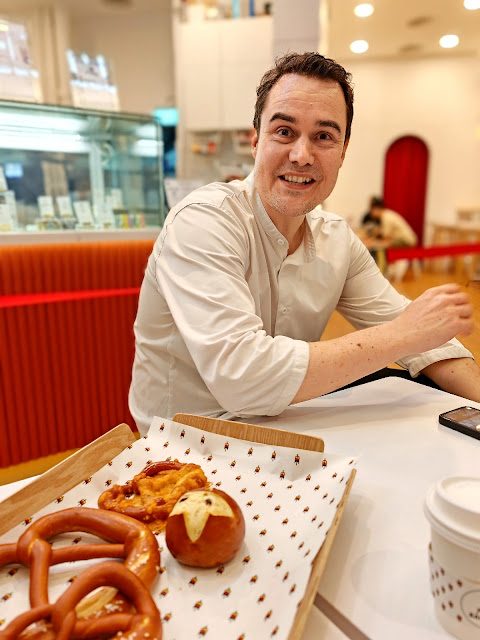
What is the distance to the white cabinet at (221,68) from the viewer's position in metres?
6.23

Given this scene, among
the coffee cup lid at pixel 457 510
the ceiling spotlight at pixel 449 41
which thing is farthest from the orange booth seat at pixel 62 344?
the ceiling spotlight at pixel 449 41

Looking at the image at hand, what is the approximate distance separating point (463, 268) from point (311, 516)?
9.46 m

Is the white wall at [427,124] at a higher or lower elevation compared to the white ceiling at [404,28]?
lower

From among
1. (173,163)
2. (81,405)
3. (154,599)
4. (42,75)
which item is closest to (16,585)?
(154,599)

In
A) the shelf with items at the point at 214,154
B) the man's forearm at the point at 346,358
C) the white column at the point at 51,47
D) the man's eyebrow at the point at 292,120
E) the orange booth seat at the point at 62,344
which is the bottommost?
the orange booth seat at the point at 62,344

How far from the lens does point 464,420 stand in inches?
45.3

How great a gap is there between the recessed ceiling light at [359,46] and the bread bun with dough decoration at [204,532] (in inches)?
412

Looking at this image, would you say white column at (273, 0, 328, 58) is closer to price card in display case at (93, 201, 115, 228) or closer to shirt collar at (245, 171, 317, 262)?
price card in display case at (93, 201, 115, 228)

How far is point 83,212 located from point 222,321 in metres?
2.56

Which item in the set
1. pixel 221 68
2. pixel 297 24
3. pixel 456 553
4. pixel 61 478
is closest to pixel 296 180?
pixel 61 478

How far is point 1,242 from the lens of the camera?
294cm

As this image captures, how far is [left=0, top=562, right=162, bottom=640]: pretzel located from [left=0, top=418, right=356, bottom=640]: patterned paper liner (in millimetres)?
37

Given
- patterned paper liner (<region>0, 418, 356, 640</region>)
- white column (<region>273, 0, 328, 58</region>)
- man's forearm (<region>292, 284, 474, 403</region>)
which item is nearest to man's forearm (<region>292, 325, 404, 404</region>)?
man's forearm (<region>292, 284, 474, 403</region>)

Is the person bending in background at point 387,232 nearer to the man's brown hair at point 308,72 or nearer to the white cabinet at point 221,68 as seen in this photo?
the white cabinet at point 221,68
